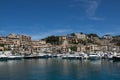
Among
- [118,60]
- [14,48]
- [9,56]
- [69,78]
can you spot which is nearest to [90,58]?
[118,60]

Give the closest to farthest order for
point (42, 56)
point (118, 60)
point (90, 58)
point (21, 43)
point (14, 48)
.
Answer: point (118, 60), point (90, 58), point (42, 56), point (14, 48), point (21, 43)

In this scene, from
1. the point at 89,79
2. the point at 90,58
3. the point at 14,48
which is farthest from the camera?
the point at 14,48

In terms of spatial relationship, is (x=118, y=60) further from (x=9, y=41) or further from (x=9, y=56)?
(x=9, y=41)

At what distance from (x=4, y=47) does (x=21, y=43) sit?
18.9 metres

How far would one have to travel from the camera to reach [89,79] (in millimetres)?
58531

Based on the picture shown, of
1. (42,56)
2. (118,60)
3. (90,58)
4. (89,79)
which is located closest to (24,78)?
(89,79)

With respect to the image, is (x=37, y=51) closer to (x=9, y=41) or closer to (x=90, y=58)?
(x=9, y=41)

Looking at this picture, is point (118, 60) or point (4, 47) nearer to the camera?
point (118, 60)

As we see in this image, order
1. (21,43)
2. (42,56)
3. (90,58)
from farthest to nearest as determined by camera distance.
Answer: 1. (21,43)
2. (42,56)
3. (90,58)

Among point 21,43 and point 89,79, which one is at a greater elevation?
point 21,43

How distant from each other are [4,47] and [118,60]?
83127 mm

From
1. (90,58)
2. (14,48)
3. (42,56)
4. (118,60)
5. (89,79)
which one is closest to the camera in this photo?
(89,79)

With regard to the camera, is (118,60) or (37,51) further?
(37,51)

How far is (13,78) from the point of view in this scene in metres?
59.8
